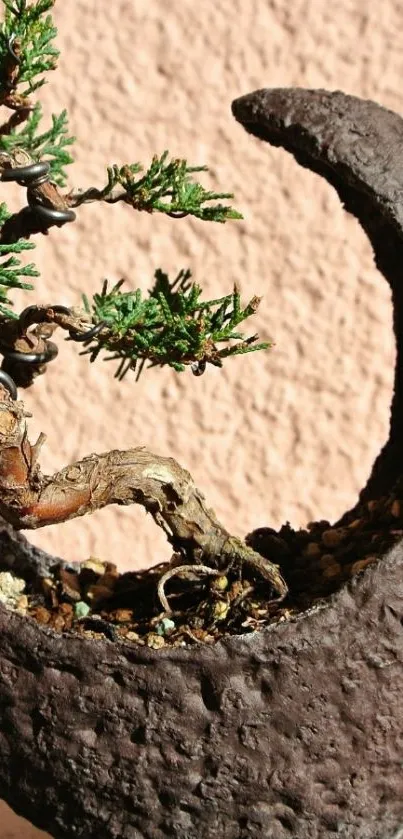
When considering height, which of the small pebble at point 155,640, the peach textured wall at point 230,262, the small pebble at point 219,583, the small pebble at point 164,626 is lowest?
the small pebble at point 155,640

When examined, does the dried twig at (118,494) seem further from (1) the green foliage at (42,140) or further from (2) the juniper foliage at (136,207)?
(1) the green foliage at (42,140)

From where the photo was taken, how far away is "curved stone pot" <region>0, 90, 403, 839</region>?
58cm

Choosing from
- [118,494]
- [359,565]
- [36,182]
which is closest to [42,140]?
[36,182]

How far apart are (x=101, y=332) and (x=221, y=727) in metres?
0.25

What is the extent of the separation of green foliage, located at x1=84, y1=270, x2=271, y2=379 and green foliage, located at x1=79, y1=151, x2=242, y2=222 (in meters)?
0.05

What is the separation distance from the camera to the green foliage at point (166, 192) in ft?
2.03

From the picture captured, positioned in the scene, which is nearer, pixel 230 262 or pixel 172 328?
pixel 172 328

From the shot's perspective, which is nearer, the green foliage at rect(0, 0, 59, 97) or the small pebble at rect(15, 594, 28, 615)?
the green foliage at rect(0, 0, 59, 97)

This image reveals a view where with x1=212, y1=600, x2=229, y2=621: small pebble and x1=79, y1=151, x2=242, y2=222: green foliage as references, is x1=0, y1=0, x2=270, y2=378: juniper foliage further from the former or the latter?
x1=212, y1=600, x2=229, y2=621: small pebble

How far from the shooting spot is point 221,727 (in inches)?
23.2

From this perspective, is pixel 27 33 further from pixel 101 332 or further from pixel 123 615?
pixel 123 615

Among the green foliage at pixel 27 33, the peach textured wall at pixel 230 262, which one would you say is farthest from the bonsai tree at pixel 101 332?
the peach textured wall at pixel 230 262

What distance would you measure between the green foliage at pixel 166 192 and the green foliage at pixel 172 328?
5 cm

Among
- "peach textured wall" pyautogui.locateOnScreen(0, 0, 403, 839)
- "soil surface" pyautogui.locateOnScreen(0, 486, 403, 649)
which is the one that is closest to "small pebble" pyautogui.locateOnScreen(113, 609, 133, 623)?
"soil surface" pyautogui.locateOnScreen(0, 486, 403, 649)
